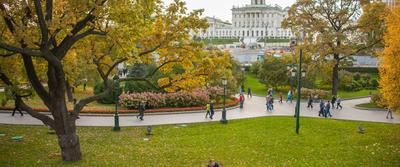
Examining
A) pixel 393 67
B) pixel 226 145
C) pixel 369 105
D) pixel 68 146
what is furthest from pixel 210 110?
pixel 369 105

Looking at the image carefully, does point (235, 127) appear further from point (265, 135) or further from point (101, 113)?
point (101, 113)

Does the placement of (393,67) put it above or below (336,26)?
below

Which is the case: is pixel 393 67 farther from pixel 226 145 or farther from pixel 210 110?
pixel 210 110

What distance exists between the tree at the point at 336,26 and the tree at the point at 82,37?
89.6 feet

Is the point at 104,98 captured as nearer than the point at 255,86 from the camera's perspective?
Yes

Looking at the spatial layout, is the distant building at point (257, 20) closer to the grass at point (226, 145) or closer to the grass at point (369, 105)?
the grass at point (369, 105)

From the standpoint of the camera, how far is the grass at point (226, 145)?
1733 cm

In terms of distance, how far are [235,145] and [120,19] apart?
362 inches

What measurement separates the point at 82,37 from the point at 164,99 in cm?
1880

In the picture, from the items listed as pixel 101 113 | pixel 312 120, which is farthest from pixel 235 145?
pixel 101 113

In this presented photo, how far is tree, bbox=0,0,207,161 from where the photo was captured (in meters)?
14.4

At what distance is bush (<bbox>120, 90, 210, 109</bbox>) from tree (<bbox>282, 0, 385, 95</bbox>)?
1349 centimetres

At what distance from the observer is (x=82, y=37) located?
15844mm

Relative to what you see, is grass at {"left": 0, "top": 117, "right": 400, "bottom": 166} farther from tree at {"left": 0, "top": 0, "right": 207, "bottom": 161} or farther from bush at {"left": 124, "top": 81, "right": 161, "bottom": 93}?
bush at {"left": 124, "top": 81, "right": 161, "bottom": 93}
